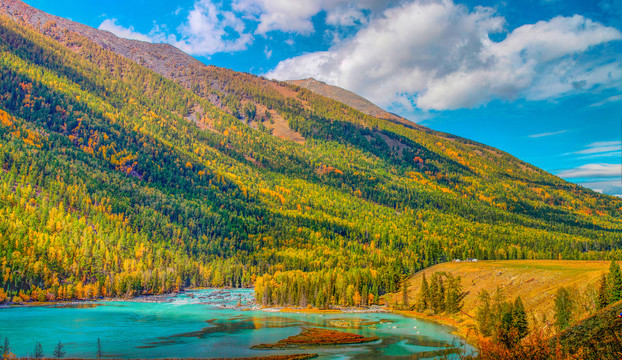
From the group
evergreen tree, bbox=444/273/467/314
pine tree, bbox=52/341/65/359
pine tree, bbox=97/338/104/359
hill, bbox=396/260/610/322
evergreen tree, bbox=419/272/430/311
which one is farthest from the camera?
evergreen tree, bbox=419/272/430/311

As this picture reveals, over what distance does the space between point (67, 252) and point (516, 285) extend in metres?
191

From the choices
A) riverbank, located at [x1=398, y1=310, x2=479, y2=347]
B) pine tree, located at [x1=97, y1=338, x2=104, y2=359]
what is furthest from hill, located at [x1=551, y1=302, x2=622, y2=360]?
pine tree, located at [x1=97, y1=338, x2=104, y2=359]

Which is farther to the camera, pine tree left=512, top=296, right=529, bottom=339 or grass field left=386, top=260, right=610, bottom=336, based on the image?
grass field left=386, top=260, right=610, bottom=336

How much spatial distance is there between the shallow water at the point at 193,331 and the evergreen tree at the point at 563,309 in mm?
19029

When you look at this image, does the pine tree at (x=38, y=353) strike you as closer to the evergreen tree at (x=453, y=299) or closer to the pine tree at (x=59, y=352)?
the pine tree at (x=59, y=352)

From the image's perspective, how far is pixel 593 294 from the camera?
295ft

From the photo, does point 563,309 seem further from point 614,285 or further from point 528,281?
point 528,281

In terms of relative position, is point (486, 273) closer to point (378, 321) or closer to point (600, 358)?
point (378, 321)

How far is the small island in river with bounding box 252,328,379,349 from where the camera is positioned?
3494 inches

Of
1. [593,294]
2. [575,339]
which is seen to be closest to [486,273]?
[593,294]

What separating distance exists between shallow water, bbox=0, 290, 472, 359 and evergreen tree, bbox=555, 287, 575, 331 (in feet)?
62.4

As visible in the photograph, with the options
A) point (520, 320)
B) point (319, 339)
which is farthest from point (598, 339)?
point (319, 339)

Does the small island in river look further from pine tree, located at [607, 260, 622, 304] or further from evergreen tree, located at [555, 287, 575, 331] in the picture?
pine tree, located at [607, 260, 622, 304]

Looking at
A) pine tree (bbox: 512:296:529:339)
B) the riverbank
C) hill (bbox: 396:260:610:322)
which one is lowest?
the riverbank
